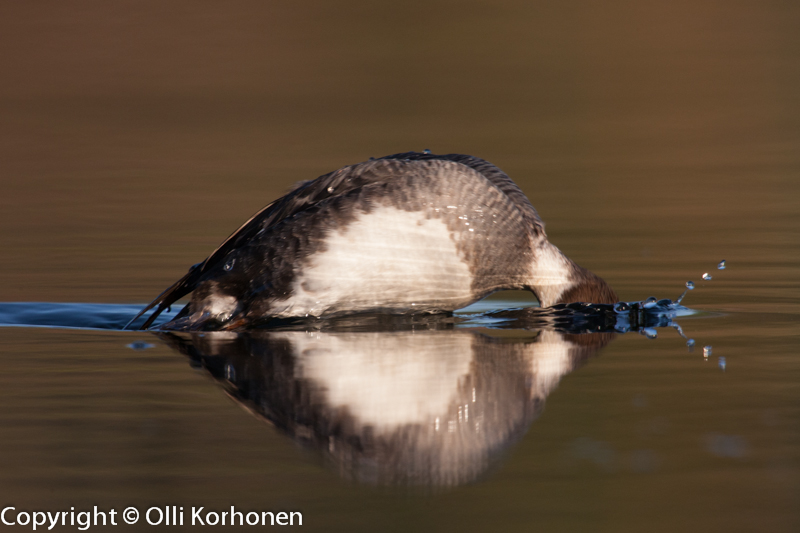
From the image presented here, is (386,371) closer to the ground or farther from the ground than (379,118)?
closer to the ground

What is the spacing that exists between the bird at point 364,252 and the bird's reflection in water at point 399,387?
0.19 metres

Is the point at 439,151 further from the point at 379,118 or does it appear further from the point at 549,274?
the point at 549,274

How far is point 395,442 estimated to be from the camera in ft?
12.1

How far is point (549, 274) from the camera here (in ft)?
20.3

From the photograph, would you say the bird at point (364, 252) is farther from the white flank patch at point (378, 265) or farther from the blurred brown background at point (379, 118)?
the blurred brown background at point (379, 118)

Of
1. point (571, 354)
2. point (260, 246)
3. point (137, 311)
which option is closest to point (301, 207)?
point (260, 246)

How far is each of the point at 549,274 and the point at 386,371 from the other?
74.3 inches

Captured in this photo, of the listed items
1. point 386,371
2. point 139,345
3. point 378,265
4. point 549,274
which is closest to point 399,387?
point 386,371

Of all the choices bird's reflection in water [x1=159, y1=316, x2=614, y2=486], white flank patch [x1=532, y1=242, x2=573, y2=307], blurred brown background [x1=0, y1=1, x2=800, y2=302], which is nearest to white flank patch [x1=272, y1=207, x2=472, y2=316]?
bird's reflection in water [x1=159, y1=316, x2=614, y2=486]

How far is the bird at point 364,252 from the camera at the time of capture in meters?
5.64

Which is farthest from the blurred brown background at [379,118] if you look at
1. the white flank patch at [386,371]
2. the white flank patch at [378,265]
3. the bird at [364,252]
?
the white flank patch at [386,371]

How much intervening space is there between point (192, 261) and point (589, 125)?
844 centimetres

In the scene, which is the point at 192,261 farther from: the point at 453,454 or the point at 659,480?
the point at 659,480

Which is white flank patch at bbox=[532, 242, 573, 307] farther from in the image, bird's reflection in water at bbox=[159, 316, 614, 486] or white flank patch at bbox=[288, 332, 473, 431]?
white flank patch at bbox=[288, 332, 473, 431]
